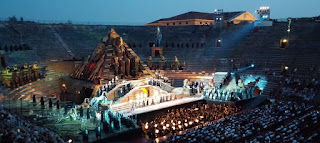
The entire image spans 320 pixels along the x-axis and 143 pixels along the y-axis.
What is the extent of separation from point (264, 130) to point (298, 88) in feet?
38.5

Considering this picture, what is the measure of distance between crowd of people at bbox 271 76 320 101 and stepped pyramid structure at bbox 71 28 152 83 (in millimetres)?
13068

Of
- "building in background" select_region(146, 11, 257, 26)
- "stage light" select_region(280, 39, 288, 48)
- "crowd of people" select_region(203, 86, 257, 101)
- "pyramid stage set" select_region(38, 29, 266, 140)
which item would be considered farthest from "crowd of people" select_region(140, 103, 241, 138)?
"building in background" select_region(146, 11, 257, 26)

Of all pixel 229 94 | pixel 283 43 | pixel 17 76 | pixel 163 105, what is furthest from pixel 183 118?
pixel 283 43

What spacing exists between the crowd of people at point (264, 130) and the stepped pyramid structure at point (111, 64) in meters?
11.8

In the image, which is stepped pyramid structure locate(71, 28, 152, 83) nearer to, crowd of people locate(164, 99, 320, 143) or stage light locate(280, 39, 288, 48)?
crowd of people locate(164, 99, 320, 143)

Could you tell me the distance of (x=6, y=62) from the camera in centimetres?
2883

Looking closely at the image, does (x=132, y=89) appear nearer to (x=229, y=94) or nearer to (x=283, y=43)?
(x=229, y=94)

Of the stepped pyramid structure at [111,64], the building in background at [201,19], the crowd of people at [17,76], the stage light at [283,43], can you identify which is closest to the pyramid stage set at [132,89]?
the stepped pyramid structure at [111,64]

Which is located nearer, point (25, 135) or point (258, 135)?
point (25, 135)

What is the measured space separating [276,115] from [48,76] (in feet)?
74.0

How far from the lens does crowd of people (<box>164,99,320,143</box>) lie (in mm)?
13312

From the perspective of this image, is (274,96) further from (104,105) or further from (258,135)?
(104,105)

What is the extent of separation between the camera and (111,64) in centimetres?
2541

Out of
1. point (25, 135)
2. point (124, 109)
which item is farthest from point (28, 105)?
point (25, 135)
